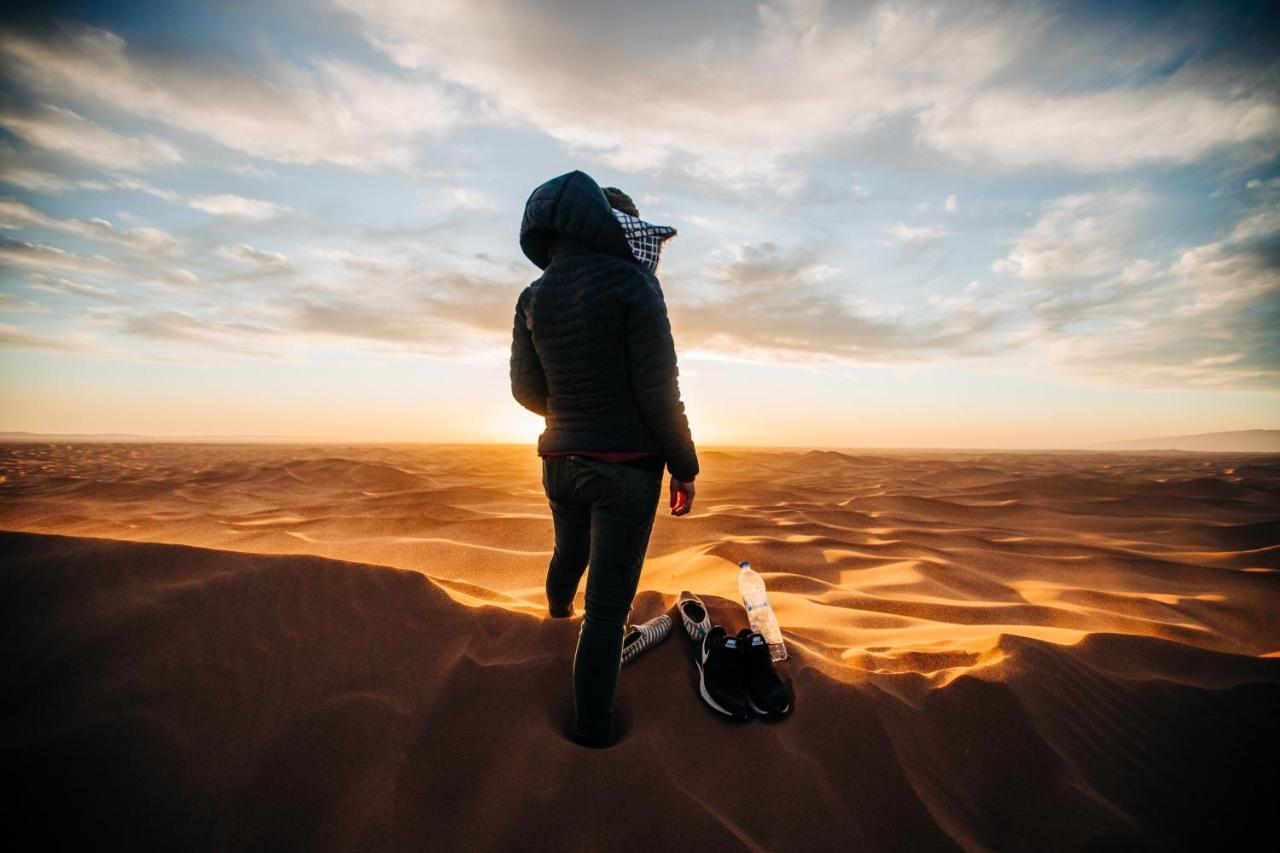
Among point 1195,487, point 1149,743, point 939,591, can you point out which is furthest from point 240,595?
point 1195,487

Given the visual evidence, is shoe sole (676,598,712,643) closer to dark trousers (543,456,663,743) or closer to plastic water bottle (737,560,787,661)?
plastic water bottle (737,560,787,661)

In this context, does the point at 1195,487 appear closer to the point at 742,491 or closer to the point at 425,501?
the point at 742,491

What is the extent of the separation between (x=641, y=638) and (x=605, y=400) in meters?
1.13

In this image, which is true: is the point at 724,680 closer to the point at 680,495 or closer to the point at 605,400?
the point at 680,495

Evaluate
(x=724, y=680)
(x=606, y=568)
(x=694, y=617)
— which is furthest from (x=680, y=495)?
(x=694, y=617)

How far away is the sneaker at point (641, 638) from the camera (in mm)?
2111

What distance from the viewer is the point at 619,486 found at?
5.50 ft

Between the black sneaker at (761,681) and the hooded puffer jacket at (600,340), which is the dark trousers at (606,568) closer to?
the hooded puffer jacket at (600,340)

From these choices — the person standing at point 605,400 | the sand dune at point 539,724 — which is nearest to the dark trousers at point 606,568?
the person standing at point 605,400

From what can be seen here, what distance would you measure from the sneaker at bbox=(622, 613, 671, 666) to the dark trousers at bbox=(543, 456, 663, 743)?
0.41 metres

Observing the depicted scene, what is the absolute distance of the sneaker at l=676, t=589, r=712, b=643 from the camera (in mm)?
2223

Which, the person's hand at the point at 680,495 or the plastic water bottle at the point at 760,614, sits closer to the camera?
the person's hand at the point at 680,495

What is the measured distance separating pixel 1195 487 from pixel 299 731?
11659 mm

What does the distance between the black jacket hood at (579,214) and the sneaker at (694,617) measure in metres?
1.63
